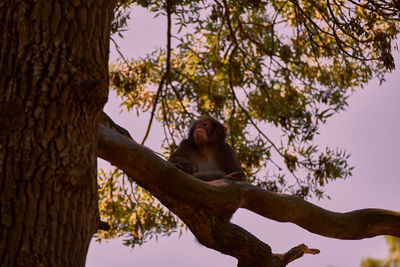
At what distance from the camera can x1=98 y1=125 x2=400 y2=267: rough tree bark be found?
393cm

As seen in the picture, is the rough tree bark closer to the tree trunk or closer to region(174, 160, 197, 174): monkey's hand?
the tree trunk

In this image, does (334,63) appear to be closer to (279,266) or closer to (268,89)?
(268,89)

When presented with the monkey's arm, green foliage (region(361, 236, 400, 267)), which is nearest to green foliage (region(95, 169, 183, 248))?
the monkey's arm

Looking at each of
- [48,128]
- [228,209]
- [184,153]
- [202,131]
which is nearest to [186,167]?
[184,153]

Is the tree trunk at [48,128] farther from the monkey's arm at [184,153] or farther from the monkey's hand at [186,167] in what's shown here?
the monkey's arm at [184,153]

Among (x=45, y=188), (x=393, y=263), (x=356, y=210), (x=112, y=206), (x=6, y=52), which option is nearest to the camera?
(x=45, y=188)

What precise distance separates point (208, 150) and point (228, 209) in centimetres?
291

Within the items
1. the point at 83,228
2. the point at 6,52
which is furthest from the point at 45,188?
the point at 6,52

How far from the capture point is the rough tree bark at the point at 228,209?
3.93m

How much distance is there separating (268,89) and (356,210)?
177 inches

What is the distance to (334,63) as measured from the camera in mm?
9367

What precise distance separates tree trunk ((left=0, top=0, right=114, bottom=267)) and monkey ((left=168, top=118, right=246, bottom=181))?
3.35 m

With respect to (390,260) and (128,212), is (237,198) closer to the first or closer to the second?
(128,212)

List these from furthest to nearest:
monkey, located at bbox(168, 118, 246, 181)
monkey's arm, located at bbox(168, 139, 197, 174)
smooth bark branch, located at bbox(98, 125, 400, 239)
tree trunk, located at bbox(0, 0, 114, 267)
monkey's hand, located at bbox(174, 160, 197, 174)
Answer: monkey, located at bbox(168, 118, 246, 181) → monkey's arm, located at bbox(168, 139, 197, 174) → monkey's hand, located at bbox(174, 160, 197, 174) → smooth bark branch, located at bbox(98, 125, 400, 239) → tree trunk, located at bbox(0, 0, 114, 267)
